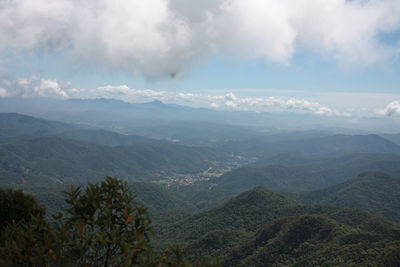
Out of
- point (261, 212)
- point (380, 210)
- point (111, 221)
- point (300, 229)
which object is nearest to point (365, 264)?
point (300, 229)

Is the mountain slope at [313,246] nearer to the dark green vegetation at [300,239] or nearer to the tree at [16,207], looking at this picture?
the dark green vegetation at [300,239]

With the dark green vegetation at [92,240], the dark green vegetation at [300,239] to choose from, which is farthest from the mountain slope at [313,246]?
the dark green vegetation at [92,240]

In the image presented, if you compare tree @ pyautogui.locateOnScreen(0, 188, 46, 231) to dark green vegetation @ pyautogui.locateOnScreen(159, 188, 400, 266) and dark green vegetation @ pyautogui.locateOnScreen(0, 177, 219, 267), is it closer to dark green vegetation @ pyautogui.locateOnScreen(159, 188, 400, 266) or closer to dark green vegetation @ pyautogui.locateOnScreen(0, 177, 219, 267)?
dark green vegetation @ pyautogui.locateOnScreen(0, 177, 219, 267)

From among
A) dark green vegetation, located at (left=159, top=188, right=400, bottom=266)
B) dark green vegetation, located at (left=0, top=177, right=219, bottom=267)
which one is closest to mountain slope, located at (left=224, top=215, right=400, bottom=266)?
dark green vegetation, located at (left=159, top=188, right=400, bottom=266)

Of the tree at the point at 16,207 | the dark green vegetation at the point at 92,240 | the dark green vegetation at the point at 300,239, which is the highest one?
the dark green vegetation at the point at 92,240

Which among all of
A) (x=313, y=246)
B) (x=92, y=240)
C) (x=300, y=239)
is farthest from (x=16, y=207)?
(x=300, y=239)

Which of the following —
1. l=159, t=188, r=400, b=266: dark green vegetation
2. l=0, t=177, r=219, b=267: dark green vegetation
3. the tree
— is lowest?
l=159, t=188, r=400, b=266: dark green vegetation

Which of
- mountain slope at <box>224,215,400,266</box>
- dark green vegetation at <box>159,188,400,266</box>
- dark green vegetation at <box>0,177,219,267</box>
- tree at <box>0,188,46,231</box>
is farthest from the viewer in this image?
dark green vegetation at <box>159,188,400,266</box>

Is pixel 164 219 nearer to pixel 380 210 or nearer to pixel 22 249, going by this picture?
pixel 380 210
